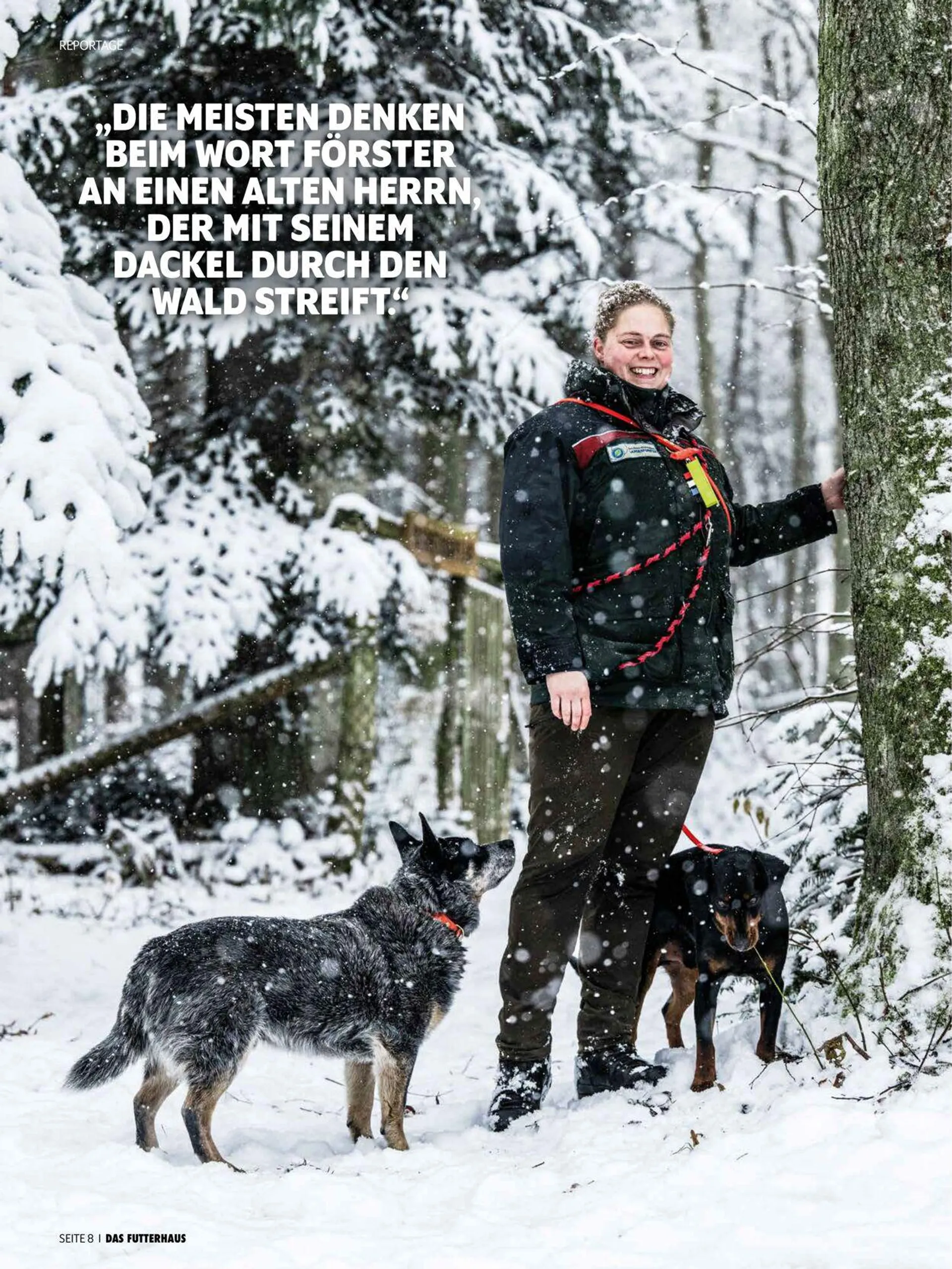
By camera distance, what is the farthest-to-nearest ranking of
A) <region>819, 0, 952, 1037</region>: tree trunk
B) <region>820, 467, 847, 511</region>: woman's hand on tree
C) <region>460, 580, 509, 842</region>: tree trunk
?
<region>460, 580, 509, 842</region>: tree trunk → <region>820, 467, 847, 511</region>: woman's hand on tree → <region>819, 0, 952, 1037</region>: tree trunk

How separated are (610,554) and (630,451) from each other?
1.17ft

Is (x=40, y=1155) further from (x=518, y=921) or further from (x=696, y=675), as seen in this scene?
(x=696, y=675)

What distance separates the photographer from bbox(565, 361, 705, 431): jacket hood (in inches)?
152

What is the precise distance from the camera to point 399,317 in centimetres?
918

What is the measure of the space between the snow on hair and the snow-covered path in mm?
2434

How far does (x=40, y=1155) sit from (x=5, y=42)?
5.05m

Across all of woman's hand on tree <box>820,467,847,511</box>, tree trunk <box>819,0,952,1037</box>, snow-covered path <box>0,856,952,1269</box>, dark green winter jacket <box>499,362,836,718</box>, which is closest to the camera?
snow-covered path <box>0,856,952,1269</box>

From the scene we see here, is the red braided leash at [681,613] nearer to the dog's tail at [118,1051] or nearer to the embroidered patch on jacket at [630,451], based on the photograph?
the embroidered patch on jacket at [630,451]

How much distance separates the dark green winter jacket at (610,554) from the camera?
3.62 metres

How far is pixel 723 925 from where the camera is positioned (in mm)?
3701

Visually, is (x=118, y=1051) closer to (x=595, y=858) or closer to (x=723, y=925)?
(x=595, y=858)

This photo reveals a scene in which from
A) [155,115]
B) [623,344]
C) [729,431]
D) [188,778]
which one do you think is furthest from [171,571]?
[729,431]

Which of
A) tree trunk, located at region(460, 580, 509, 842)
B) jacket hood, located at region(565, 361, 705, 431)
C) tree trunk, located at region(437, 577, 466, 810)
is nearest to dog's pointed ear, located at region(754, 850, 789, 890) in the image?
jacket hood, located at region(565, 361, 705, 431)

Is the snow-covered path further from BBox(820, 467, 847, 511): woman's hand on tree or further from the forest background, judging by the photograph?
the forest background
